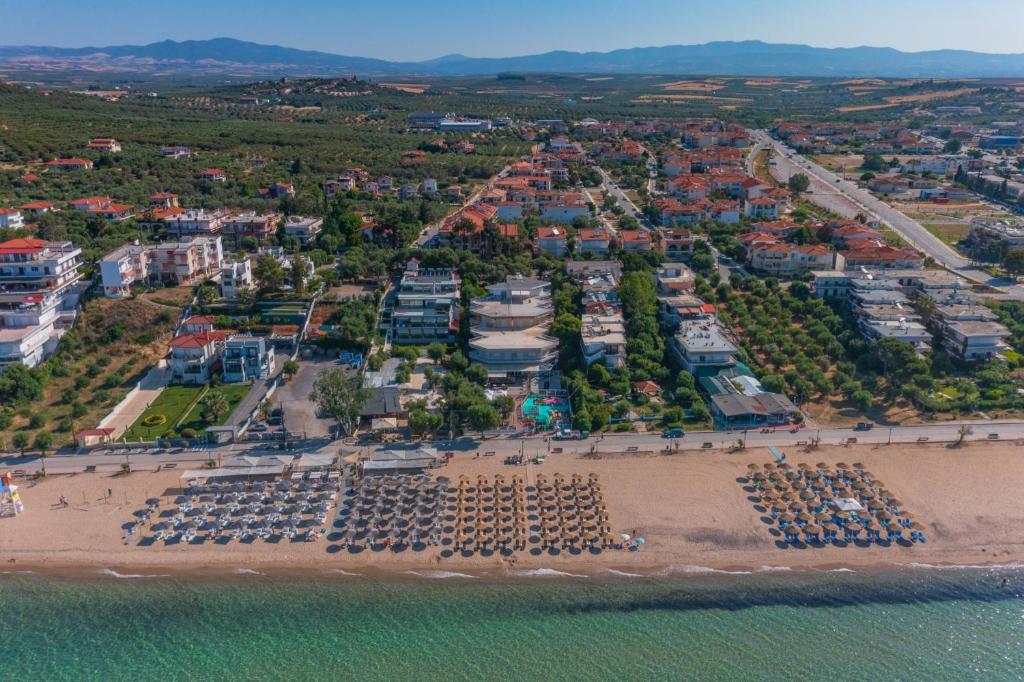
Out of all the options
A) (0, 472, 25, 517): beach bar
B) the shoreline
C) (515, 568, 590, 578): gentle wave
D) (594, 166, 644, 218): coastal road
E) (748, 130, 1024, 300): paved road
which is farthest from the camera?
(594, 166, 644, 218): coastal road

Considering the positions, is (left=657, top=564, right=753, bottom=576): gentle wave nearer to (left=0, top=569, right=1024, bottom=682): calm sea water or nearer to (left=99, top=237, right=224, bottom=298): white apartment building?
(left=0, top=569, right=1024, bottom=682): calm sea water

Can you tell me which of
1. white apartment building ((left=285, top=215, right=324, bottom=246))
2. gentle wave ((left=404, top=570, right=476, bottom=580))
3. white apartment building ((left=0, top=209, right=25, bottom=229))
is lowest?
gentle wave ((left=404, top=570, right=476, bottom=580))

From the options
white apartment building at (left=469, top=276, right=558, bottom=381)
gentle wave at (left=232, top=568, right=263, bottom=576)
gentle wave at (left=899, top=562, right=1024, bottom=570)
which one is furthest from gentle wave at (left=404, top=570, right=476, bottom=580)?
gentle wave at (left=899, top=562, right=1024, bottom=570)

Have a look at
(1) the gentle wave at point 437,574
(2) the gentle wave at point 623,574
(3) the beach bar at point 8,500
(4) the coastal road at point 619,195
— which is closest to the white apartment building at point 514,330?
(1) the gentle wave at point 437,574

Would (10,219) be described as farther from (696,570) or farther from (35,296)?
(696,570)

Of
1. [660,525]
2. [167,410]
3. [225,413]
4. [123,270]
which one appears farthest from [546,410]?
[123,270]

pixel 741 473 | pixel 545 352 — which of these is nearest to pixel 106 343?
pixel 545 352
